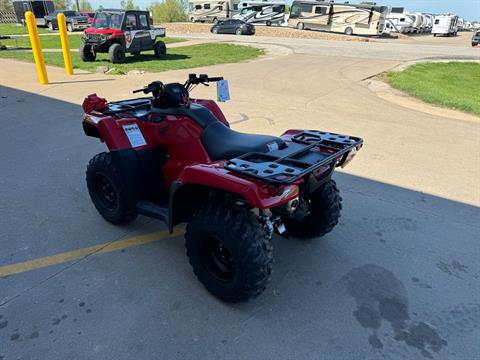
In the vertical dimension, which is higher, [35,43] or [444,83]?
[35,43]

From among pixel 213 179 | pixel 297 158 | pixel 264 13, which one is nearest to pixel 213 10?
pixel 264 13

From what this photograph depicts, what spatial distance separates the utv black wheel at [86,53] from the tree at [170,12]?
154 ft

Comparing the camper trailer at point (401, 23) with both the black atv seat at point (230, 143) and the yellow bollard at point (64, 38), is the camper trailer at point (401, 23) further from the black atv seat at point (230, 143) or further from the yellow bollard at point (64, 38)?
the black atv seat at point (230, 143)

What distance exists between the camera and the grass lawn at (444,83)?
9.39 m

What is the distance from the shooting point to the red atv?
2342mm

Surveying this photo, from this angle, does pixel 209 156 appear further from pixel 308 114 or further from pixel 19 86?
pixel 19 86

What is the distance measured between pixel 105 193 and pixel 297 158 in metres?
2.10

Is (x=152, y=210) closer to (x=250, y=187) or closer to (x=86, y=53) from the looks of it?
(x=250, y=187)

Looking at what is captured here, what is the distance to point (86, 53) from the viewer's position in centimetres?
1465

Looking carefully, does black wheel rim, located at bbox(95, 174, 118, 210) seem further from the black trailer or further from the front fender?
the black trailer

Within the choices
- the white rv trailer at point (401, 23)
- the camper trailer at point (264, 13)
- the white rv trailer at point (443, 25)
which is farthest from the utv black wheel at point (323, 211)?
the white rv trailer at point (443, 25)

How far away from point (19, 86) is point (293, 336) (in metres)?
10.8

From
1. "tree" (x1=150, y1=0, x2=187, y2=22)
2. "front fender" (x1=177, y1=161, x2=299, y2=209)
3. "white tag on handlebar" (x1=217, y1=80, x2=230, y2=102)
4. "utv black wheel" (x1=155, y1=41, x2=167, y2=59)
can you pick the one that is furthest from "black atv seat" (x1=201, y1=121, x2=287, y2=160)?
"tree" (x1=150, y1=0, x2=187, y2=22)

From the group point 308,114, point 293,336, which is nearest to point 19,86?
point 308,114
